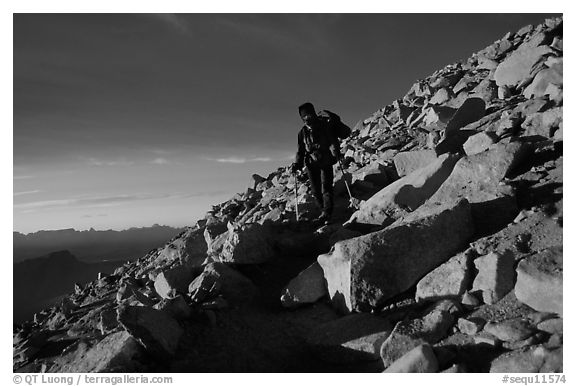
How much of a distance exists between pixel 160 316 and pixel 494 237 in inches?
227

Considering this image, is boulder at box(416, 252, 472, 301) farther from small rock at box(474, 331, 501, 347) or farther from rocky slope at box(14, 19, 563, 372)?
small rock at box(474, 331, 501, 347)

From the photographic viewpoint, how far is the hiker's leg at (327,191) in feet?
33.2

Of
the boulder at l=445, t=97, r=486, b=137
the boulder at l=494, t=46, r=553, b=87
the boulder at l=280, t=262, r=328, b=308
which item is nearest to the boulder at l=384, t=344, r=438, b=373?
the boulder at l=280, t=262, r=328, b=308

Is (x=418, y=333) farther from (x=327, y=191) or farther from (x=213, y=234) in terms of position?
(x=213, y=234)

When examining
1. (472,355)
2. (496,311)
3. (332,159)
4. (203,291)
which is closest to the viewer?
(472,355)

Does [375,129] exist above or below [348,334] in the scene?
above

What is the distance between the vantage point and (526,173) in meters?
7.17

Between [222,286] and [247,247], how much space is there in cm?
116

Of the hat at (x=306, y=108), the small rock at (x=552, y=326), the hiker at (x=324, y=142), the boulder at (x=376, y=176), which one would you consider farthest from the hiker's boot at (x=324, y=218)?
the small rock at (x=552, y=326)

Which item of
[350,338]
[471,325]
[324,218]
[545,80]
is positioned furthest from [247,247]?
[545,80]

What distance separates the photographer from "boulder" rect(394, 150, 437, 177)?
31.2 feet

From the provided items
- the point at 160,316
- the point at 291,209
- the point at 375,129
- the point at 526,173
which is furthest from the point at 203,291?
the point at 375,129

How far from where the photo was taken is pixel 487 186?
7086 millimetres

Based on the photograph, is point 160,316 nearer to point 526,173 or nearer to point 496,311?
point 496,311
